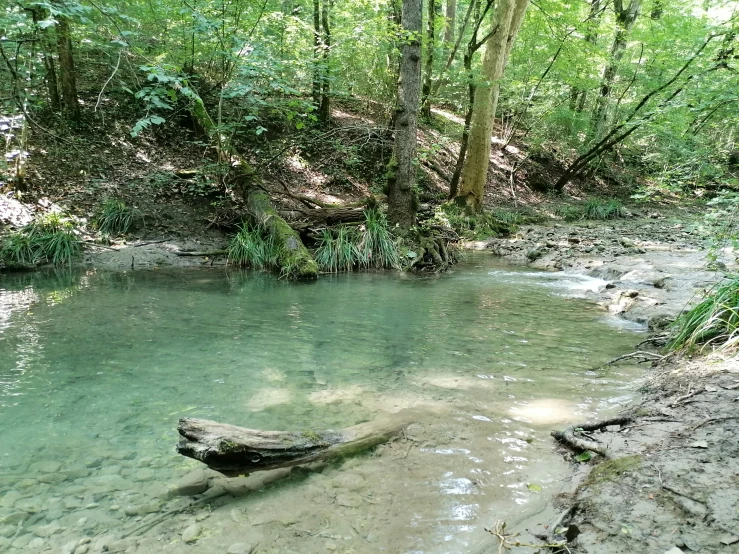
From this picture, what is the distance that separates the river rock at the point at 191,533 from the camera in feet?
7.43

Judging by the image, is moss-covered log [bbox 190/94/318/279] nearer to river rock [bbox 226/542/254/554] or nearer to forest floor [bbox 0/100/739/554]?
forest floor [bbox 0/100/739/554]

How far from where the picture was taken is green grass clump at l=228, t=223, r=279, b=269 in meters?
9.53

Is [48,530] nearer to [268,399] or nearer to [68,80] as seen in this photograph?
[268,399]

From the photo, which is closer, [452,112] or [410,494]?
[410,494]

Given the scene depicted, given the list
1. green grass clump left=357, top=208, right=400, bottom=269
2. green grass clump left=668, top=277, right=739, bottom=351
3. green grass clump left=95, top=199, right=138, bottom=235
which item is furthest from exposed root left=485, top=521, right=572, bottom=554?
green grass clump left=95, top=199, right=138, bottom=235

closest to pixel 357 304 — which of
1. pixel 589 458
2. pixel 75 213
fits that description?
pixel 589 458

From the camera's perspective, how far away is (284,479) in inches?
107

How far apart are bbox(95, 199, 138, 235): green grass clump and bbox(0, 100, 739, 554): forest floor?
9.9 inches

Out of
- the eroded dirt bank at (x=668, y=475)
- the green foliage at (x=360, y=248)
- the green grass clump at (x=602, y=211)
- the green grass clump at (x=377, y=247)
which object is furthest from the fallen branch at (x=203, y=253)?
the green grass clump at (x=602, y=211)

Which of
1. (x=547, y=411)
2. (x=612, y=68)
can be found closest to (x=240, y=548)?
(x=547, y=411)

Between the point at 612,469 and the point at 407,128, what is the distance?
330 inches

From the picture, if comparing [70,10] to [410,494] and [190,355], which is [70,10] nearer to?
[190,355]

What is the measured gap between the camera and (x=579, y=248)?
10.9 metres

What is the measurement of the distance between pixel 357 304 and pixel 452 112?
1643cm
